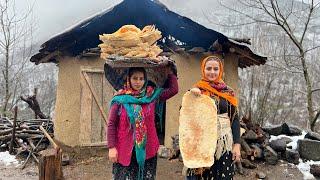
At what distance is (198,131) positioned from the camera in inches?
129

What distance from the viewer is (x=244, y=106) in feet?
72.1

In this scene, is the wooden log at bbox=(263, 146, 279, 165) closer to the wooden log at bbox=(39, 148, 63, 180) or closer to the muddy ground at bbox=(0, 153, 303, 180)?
the muddy ground at bbox=(0, 153, 303, 180)

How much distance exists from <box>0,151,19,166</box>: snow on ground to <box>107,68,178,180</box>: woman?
19.2 ft

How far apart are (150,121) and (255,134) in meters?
5.27

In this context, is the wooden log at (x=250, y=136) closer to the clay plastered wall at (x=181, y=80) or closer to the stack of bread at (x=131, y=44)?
the clay plastered wall at (x=181, y=80)

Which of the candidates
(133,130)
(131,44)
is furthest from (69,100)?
(133,130)

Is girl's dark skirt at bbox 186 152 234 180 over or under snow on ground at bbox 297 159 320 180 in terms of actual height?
over

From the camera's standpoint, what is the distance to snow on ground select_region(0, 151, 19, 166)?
8367 millimetres

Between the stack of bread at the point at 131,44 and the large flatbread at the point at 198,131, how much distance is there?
21.2 inches

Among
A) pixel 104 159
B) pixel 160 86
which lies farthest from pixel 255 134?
pixel 160 86

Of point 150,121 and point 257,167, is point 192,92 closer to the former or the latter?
point 150,121

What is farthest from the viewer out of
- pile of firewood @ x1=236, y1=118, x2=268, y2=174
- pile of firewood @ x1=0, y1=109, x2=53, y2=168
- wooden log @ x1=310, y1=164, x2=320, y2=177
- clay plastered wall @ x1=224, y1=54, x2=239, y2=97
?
pile of firewood @ x1=0, y1=109, x2=53, y2=168

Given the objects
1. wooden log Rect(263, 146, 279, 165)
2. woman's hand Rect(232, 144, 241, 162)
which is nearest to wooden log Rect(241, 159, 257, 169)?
wooden log Rect(263, 146, 279, 165)

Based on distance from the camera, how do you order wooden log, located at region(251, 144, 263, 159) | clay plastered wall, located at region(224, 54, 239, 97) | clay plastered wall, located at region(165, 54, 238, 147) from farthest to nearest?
clay plastered wall, located at region(224, 54, 239, 97), clay plastered wall, located at region(165, 54, 238, 147), wooden log, located at region(251, 144, 263, 159)
